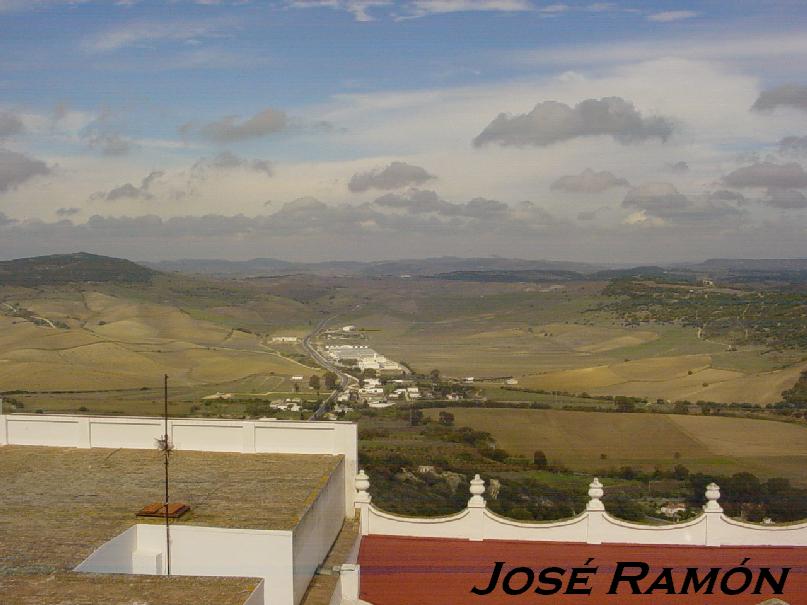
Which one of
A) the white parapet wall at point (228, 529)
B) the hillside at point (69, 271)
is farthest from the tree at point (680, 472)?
the hillside at point (69, 271)

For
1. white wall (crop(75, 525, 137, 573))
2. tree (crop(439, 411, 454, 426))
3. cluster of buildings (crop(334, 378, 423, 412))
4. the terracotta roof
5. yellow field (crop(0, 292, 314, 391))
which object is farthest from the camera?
yellow field (crop(0, 292, 314, 391))

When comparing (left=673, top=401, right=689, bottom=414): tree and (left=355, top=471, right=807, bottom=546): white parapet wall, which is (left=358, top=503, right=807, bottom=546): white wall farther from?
(left=673, top=401, right=689, bottom=414): tree

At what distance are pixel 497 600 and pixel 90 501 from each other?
619cm

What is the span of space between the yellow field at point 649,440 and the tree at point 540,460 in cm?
39

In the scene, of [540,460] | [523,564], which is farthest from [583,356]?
[523,564]

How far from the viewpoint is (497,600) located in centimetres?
1180

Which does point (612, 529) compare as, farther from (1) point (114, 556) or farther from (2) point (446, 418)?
(2) point (446, 418)

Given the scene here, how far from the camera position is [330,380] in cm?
5025

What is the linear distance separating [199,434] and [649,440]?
24.2 metres

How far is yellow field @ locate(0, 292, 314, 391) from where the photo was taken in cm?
5375

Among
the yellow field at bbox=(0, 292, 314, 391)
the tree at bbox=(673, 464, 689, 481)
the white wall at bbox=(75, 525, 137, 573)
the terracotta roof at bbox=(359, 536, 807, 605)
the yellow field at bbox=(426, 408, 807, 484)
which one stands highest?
the white wall at bbox=(75, 525, 137, 573)

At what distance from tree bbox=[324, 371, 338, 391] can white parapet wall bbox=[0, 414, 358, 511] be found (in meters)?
31.1

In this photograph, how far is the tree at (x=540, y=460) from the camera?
29497 millimetres

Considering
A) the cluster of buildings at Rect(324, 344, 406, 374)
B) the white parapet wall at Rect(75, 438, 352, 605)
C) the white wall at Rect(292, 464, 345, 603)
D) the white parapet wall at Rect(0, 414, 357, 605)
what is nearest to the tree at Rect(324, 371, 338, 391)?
the cluster of buildings at Rect(324, 344, 406, 374)
